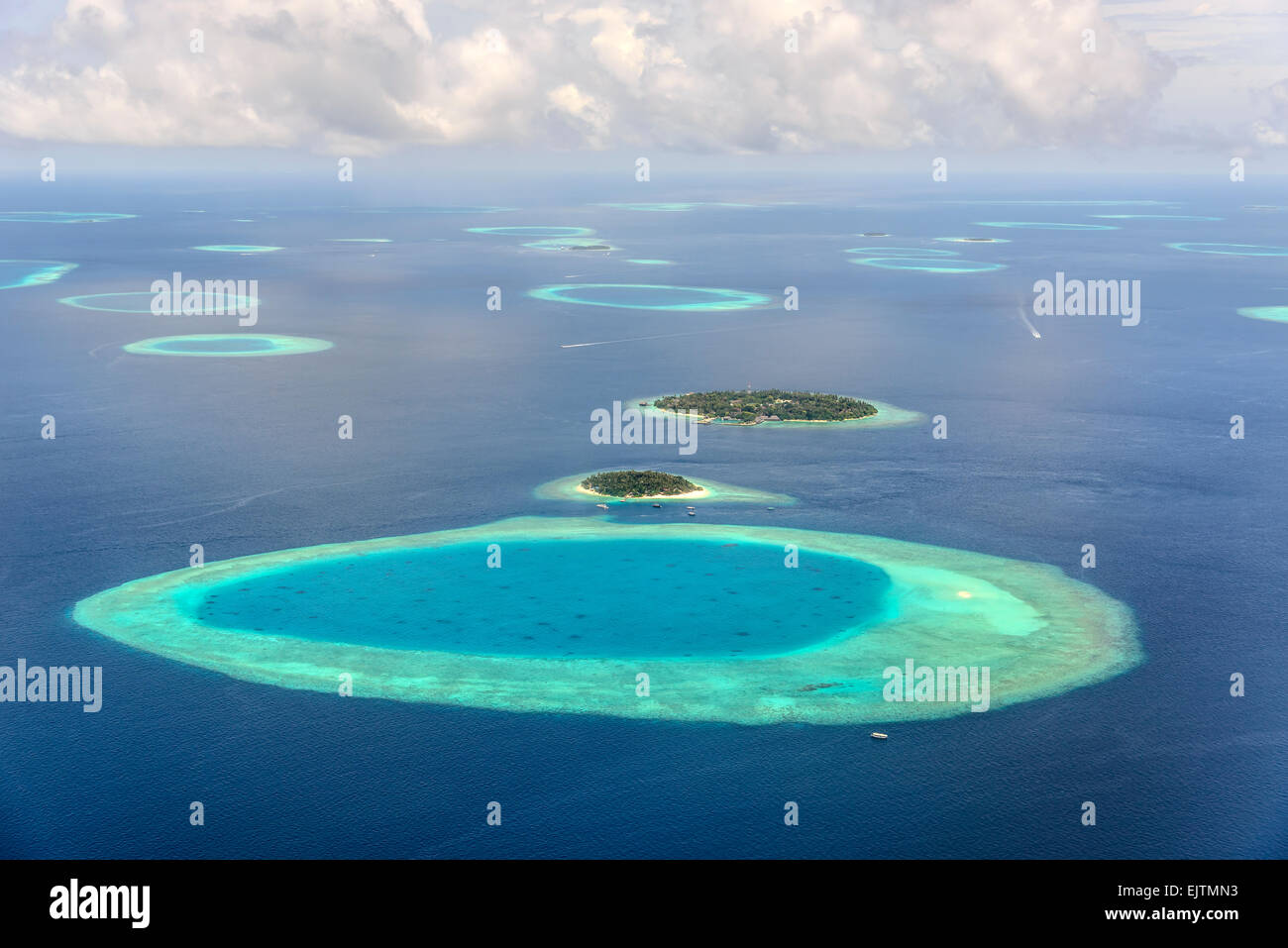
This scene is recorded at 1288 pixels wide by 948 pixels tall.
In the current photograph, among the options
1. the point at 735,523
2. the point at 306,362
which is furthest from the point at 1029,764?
the point at 306,362

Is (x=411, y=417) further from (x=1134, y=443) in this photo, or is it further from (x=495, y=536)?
(x=1134, y=443)

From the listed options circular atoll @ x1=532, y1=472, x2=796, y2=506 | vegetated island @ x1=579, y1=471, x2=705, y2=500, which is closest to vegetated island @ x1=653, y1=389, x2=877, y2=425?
vegetated island @ x1=579, y1=471, x2=705, y2=500

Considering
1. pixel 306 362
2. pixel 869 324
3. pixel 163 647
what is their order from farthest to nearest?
pixel 869 324 → pixel 306 362 → pixel 163 647

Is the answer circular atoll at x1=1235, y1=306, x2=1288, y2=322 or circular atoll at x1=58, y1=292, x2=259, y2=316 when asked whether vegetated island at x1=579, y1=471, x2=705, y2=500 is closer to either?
circular atoll at x1=58, y1=292, x2=259, y2=316

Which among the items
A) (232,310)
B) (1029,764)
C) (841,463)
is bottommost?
(1029,764)

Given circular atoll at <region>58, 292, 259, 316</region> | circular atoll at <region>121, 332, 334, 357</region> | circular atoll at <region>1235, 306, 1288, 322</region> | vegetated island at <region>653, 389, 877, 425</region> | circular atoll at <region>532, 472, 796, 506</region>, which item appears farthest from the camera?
circular atoll at <region>58, 292, 259, 316</region>

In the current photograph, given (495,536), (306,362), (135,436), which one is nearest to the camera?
(495,536)

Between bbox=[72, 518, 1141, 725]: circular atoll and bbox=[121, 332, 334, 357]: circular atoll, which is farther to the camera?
bbox=[121, 332, 334, 357]: circular atoll

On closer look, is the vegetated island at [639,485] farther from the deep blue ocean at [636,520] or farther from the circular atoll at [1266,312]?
the circular atoll at [1266,312]
